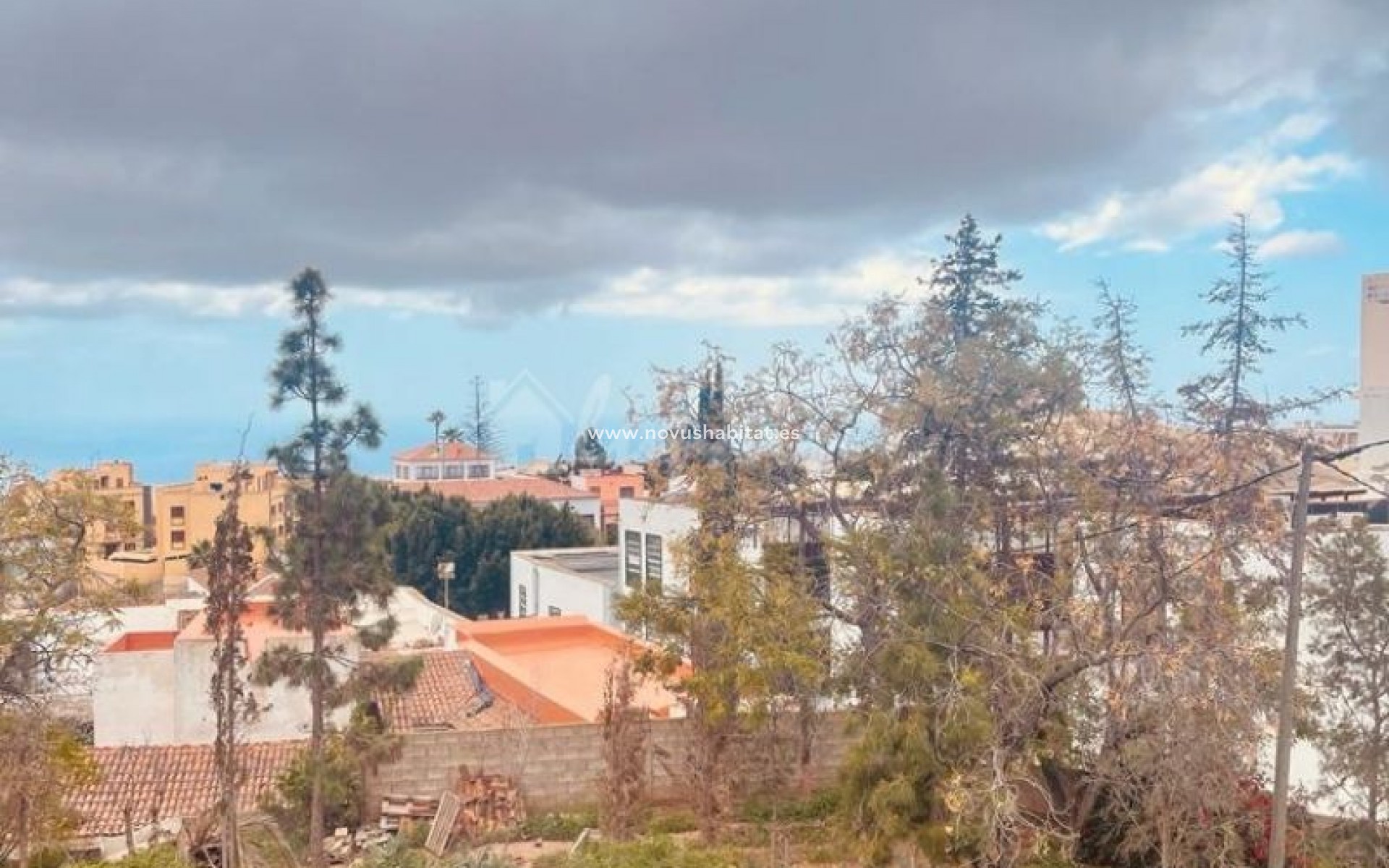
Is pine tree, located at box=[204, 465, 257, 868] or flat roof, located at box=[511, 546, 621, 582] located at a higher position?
pine tree, located at box=[204, 465, 257, 868]

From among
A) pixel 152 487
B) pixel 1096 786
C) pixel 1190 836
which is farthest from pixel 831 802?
pixel 152 487

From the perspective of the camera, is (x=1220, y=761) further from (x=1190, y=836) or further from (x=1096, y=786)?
(x=1096, y=786)

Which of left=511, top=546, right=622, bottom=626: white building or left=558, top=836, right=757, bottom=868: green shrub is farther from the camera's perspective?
left=511, top=546, right=622, bottom=626: white building

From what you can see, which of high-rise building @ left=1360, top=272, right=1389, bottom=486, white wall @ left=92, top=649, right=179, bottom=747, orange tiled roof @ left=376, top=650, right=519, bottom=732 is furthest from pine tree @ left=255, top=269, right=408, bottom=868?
high-rise building @ left=1360, top=272, right=1389, bottom=486

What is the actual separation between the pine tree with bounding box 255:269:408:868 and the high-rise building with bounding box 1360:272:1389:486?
16.2m

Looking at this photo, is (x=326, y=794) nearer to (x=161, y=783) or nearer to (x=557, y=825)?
(x=557, y=825)

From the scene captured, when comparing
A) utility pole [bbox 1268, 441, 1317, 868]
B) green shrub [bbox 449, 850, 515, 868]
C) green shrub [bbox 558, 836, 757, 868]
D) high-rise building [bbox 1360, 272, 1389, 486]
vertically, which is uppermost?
high-rise building [bbox 1360, 272, 1389, 486]

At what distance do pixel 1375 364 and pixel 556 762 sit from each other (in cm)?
1543

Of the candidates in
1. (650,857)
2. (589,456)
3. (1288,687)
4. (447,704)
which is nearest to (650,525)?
(447,704)

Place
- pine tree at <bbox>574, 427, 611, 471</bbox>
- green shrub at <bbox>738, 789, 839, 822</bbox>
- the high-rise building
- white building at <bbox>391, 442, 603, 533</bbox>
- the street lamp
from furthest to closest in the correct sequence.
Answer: pine tree at <bbox>574, 427, 611, 471</bbox>, white building at <bbox>391, 442, 603, 533</bbox>, the street lamp, the high-rise building, green shrub at <bbox>738, 789, 839, 822</bbox>

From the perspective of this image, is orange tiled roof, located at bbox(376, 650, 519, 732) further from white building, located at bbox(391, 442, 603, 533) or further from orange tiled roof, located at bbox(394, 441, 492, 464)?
orange tiled roof, located at bbox(394, 441, 492, 464)

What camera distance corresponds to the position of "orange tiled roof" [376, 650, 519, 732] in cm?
1558

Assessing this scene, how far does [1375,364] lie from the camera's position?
19.9m

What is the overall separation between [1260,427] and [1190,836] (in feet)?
14.9
